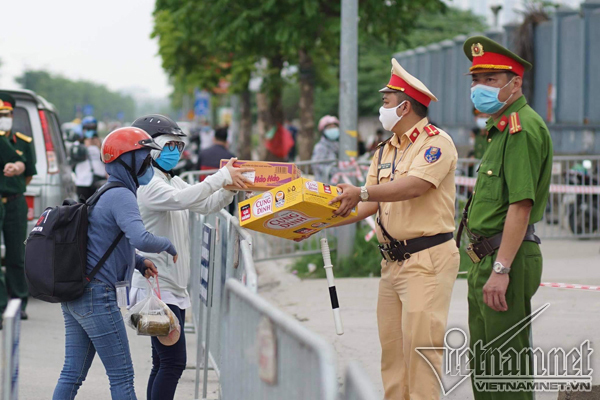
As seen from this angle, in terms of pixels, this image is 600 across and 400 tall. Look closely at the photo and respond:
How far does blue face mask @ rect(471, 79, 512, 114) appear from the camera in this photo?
4.19 meters

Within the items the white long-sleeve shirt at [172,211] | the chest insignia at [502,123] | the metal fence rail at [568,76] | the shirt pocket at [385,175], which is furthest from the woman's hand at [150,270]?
the metal fence rail at [568,76]

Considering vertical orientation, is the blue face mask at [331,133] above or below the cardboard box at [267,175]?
above

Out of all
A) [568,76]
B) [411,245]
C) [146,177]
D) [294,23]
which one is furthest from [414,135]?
[568,76]

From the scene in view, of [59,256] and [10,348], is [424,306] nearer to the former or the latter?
[59,256]

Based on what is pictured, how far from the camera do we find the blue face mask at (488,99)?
419 cm

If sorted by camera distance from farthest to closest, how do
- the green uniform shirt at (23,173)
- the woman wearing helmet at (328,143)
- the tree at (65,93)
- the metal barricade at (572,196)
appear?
1. the tree at (65,93)
2. the metal barricade at (572,196)
3. the woman wearing helmet at (328,143)
4. the green uniform shirt at (23,173)

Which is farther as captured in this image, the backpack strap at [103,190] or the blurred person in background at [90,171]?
the blurred person in background at [90,171]

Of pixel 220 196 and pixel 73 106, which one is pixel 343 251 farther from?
pixel 73 106

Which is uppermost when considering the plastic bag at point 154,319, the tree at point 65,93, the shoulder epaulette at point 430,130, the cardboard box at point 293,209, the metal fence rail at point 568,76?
the tree at point 65,93

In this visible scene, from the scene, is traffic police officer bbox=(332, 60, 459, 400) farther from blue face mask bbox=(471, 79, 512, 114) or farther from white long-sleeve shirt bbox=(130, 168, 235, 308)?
white long-sleeve shirt bbox=(130, 168, 235, 308)

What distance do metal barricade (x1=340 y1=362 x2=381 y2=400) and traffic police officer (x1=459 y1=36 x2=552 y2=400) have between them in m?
1.94

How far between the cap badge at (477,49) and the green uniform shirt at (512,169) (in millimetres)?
302

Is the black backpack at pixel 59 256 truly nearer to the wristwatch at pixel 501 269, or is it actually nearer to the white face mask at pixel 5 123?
the wristwatch at pixel 501 269

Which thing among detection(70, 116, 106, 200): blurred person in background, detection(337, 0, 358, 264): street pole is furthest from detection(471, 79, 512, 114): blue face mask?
detection(70, 116, 106, 200): blurred person in background
